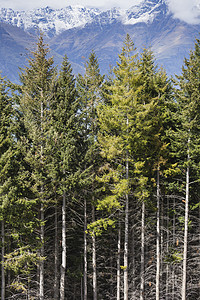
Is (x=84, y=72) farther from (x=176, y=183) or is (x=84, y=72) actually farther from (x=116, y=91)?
(x=176, y=183)

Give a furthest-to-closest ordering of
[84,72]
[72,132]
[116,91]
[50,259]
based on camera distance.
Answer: [50,259], [84,72], [72,132], [116,91]

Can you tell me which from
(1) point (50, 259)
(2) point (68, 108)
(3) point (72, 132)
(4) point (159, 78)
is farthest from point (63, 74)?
(1) point (50, 259)

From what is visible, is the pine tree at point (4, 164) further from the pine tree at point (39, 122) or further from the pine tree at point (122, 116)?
the pine tree at point (122, 116)

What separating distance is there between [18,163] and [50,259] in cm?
822

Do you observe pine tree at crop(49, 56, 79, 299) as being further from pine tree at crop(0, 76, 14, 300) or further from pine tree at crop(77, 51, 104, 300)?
pine tree at crop(0, 76, 14, 300)

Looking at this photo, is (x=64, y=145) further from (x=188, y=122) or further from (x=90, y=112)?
(x=188, y=122)

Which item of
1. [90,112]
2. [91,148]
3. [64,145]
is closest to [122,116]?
[91,148]

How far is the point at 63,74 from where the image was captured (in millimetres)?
17266

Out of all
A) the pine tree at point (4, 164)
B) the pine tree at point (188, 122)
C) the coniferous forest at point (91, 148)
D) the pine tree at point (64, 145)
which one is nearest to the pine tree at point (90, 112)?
the coniferous forest at point (91, 148)

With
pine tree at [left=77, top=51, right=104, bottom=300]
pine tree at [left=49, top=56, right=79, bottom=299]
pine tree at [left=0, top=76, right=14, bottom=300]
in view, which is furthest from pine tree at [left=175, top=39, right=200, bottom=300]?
pine tree at [left=0, top=76, right=14, bottom=300]

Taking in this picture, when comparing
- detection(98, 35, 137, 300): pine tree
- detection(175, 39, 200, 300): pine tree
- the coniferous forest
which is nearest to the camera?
detection(98, 35, 137, 300): pine tree

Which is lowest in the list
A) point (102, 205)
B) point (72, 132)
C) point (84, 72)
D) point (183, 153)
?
point (102, 205)

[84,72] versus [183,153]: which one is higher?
[84,72]

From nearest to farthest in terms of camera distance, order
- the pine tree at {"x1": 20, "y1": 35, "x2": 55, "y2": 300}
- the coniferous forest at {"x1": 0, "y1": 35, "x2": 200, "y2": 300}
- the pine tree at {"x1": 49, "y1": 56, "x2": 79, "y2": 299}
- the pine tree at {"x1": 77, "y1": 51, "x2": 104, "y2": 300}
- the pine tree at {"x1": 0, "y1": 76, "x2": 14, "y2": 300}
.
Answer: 1. the pine tree at {"x1": 0, "y1": 76, "x2": 14, "y2": 300}
2. the coniferous forest at {"x1": 0, "y1": 35, "x2": 200, "y2": 300}
3. the pine tree at {"x1": 20, "y1": 35, "x2": 55, "y2": 300}
4. the pine tree at {"x1": 49, "y1": 56, "x2": 79, "y2": 299}
5. the pine tree at {"x1": 77, "y1": 51, "x2": 104, "y2": 300}
